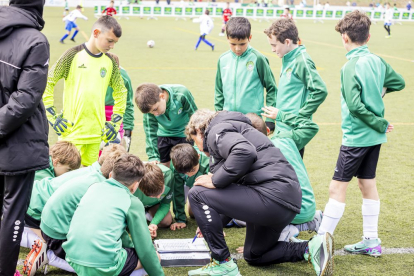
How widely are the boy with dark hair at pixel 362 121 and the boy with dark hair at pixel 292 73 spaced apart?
0.42 metres

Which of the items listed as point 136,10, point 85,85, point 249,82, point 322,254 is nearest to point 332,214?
point 322,254

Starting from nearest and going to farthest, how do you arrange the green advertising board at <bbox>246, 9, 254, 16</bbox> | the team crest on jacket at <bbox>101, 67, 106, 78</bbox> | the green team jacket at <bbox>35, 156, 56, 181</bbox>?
the green team jacket at <bbox>35, 156, 56, 181</bbox>, the team crest on jacket at <bbox>101, 67, 106, 78</bbox>, the green advertising board at <bbox>246, 9, 254, 16</bbox>

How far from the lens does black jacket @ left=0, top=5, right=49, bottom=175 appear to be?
318 cm

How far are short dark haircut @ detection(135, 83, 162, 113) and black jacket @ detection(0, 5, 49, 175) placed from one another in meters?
1.56

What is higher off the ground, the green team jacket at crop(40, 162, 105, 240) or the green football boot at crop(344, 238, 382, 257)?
the green team jacket at crop(40, 162, 105, 240)

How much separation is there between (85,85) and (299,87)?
2.09m

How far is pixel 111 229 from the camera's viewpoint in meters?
3.37

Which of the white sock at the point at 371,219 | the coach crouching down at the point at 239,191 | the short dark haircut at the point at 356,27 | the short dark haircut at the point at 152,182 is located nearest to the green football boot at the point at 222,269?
the coach crouching down at the point at 239,191

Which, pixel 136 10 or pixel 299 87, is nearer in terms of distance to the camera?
pixel 299 87

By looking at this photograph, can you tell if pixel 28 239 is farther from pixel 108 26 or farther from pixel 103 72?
pixel 108 26

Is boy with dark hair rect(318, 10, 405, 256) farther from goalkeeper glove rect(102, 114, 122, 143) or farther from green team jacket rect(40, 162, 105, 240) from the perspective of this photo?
goalkeeper glove rect(102, 114, 122, 143)

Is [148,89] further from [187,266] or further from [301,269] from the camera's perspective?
[301,269]

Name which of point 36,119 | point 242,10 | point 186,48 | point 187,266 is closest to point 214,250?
point 187,266

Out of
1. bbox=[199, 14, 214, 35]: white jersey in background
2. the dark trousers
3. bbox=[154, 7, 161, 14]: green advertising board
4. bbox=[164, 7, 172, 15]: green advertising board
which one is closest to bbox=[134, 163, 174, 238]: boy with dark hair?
the dark trousers
